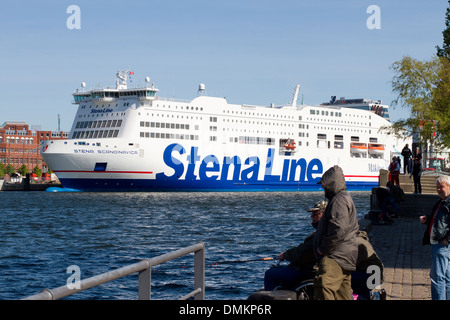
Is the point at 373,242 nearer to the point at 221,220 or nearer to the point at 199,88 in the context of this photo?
the point at 221,220

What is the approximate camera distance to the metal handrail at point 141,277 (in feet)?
11.9

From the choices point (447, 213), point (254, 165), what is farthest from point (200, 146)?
point (447, 213)

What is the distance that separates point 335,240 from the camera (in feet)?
20.9

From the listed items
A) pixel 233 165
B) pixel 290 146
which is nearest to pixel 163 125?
pixel 233 165

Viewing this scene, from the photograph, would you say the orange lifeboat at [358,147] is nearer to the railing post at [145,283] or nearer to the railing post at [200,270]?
the railing post at [200,270]

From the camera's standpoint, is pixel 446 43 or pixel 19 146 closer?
pixel 446 43

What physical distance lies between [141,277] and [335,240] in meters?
2.32

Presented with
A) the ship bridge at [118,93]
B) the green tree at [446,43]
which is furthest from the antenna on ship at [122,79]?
the green tree at [446,43]

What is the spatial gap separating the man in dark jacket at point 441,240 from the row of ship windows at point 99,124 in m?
62.6

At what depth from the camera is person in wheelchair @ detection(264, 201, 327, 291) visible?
7043 millimetres

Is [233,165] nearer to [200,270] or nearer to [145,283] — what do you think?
[200,270]

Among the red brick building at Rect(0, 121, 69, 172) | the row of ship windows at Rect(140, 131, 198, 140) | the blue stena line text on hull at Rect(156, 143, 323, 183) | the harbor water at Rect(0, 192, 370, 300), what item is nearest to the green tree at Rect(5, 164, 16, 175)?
the red brick building at Rect(0, 121, 69, 172)

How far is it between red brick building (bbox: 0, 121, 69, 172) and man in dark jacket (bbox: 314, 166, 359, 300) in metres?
138
